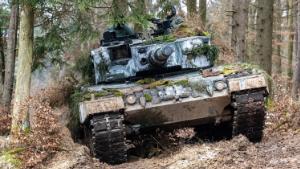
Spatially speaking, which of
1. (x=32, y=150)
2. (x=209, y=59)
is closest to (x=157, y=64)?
(x=209, y=59)

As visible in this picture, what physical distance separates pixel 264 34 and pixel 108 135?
8189mm

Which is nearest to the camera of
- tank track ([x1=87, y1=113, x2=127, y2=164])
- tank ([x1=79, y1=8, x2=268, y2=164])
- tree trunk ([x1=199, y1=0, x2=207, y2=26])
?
tank track ([x1=87, y1=113, x2=127, y2=164])

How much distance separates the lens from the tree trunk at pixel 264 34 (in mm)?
16203

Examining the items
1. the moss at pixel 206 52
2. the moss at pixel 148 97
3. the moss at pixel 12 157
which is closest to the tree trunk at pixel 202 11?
the moss at pixel 206 52

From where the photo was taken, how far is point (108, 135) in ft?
30.7

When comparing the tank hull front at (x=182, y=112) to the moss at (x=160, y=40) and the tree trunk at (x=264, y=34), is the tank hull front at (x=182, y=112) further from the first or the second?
the tree trunk at (x=264, y=34)

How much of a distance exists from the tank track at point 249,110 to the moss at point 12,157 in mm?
3498

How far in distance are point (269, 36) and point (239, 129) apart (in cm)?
683

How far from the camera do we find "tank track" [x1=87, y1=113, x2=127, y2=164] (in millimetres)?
9336

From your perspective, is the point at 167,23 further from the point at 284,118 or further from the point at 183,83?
the point at 284,118

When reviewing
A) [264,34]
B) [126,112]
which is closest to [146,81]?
[126,112]

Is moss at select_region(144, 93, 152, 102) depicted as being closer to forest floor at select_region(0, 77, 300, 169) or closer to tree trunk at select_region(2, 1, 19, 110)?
forest floor at select_region(0, 77, 300, 169)

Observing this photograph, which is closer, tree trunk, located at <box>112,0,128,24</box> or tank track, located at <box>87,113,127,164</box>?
tank track, located at <box>87,113,127,164</box>

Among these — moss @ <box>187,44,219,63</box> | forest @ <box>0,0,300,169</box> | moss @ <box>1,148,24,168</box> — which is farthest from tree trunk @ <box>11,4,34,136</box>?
moss @ <box>187,44,219,63</box>
